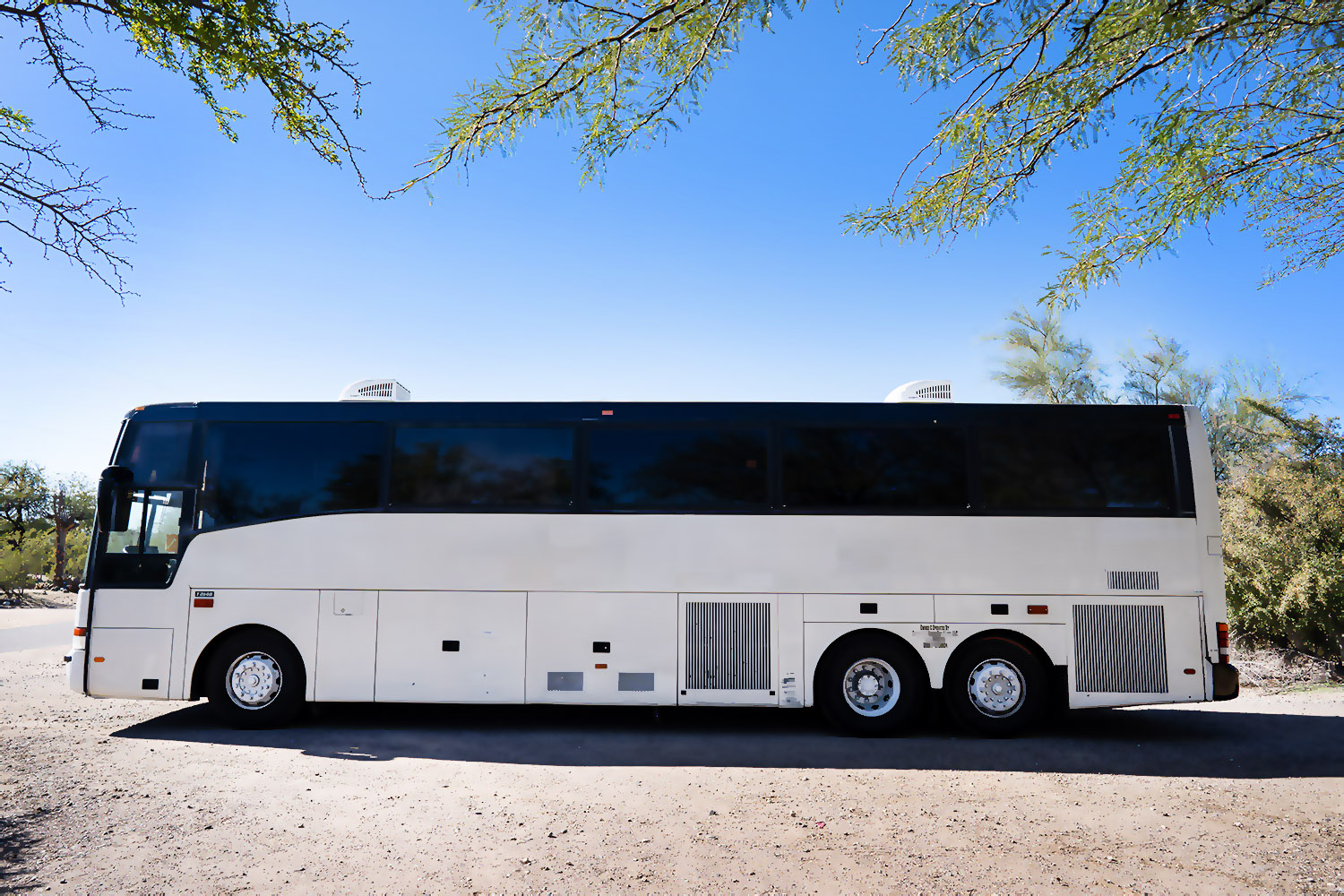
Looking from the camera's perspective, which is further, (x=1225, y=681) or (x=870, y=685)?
(x=870, y=685)

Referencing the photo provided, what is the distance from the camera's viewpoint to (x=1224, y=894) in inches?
163

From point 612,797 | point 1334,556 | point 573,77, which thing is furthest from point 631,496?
point 1334,556

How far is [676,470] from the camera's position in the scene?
318 inches

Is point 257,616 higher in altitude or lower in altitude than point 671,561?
lower

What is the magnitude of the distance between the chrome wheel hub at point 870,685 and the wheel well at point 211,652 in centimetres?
545

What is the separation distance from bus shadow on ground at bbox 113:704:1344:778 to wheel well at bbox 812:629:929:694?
64 centimetres

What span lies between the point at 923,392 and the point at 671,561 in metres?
3.22

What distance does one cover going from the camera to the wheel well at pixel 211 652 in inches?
314

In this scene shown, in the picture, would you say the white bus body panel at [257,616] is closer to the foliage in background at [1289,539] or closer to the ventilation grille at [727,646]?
the ventilation grille at [727,646]

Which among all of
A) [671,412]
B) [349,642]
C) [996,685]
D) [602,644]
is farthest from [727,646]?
[349,642]

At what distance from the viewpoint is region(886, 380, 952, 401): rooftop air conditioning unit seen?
27.5 feet

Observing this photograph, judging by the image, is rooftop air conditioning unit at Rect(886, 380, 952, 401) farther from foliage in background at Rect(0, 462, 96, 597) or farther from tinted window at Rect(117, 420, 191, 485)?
foliage in background at Rect(0, 462, 96, 597)

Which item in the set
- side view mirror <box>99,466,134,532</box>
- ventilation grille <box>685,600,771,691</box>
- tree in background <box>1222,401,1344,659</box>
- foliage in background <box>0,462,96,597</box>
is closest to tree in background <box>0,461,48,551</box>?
foliage in background <box>0,462,96,597</box>

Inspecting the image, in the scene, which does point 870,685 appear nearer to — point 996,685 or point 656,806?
point 996,685
